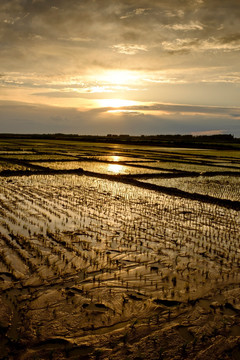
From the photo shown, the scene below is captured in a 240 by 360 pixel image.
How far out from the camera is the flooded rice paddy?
3158mm

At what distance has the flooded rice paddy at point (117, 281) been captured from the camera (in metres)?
3.16

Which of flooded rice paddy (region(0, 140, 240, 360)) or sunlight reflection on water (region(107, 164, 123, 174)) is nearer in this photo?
flooded rice paddy (region(0, 140, 240, 360))

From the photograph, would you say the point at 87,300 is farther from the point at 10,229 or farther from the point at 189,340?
the point at 10,229

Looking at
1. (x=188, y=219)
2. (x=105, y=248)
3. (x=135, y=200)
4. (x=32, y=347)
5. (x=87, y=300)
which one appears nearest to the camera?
(x=32, y=347)

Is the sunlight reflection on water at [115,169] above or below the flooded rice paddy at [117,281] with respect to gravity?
above

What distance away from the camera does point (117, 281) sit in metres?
4.44

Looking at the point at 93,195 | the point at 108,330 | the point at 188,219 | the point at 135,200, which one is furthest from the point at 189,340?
the point at 93,195

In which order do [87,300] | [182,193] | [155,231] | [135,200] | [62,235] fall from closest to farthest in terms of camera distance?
[87,300] < [62,235] < [155,231] < [135,200] < [182,193]

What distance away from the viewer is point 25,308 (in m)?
3.64

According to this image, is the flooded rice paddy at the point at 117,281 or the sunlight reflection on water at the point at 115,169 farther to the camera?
the sunlight reflection on water at the point at 115,169

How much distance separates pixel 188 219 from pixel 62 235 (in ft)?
11.6

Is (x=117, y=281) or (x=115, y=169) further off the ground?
(x=115, y=169)

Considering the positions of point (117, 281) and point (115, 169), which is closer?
point (117, 281)

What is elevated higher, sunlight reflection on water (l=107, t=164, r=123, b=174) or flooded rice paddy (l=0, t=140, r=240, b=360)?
sunlight reflection on water (l=107, t=164, r=123, b=174)
